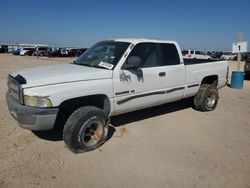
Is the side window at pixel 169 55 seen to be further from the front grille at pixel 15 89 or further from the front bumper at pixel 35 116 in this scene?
the front grille at pixel 15 89

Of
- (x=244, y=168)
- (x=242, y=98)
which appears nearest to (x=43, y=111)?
(x=244, y=168)

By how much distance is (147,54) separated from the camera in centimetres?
489

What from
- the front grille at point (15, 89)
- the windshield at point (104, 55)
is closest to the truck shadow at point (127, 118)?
the front grille at point (15, 89)

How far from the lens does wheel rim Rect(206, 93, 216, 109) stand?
644 cm

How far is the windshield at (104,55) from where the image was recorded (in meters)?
4.36

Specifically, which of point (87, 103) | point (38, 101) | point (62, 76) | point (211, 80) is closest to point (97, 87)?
point (87, 103)

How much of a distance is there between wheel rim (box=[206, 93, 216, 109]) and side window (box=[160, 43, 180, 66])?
1.71 metres

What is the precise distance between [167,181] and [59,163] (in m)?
1.63

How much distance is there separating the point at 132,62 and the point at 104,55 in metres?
0.73

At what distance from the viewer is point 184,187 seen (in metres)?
3.09

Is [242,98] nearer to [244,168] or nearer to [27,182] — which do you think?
[244,168]

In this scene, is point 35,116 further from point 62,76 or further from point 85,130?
point 85,130

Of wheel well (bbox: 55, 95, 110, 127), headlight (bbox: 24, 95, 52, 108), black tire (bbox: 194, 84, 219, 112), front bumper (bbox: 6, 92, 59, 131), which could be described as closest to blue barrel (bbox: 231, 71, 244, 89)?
black tire (bbox: 194, 84, 219, 112)

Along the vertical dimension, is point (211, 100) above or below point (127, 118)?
above
